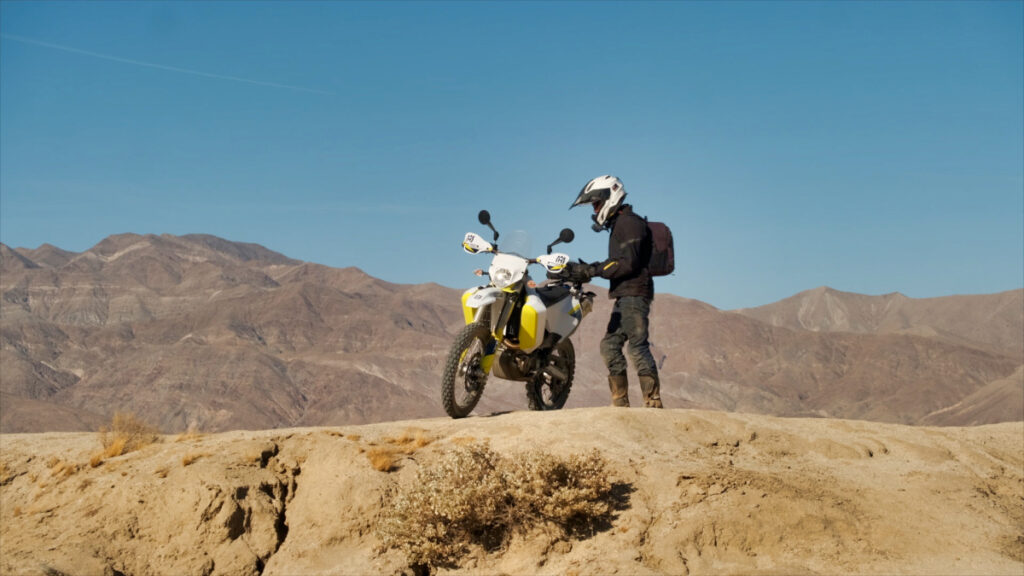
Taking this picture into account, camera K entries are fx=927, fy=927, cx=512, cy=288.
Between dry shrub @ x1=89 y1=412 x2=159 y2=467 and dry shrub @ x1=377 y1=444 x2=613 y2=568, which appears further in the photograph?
dry shrub @ x1=89 y1=412 x2=159 y2=467

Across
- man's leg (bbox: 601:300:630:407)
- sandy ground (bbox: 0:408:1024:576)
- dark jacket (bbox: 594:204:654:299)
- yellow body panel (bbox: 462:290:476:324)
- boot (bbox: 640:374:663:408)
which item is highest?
dark jacket (bbox: 594:204:654:299)

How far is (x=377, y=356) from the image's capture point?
144000mm

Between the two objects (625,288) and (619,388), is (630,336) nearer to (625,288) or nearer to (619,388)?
(625,288)

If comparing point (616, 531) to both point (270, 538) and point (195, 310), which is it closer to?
point (270, 538)

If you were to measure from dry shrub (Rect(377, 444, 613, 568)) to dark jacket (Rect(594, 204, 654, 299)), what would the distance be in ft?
11.6

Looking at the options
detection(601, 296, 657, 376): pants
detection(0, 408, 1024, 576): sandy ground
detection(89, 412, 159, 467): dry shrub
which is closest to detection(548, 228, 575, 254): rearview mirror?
detection(601, 296, 657, 376): pants

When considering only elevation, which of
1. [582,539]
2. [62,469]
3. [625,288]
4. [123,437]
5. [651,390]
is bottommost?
[582,539]

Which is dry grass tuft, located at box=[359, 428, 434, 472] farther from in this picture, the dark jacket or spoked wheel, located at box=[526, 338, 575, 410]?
the dark jacket

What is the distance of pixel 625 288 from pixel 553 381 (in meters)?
1.71

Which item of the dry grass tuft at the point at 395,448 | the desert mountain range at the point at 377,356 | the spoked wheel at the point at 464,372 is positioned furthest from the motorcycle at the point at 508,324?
the desert mountain range at the point at 377,356

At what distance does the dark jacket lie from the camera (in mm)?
11062

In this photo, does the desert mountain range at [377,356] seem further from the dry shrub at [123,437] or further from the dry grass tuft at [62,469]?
the dry grass tuft at [62,469]

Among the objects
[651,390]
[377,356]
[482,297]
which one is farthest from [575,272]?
[377,356]

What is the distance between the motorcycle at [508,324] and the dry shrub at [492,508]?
2.54 metres
